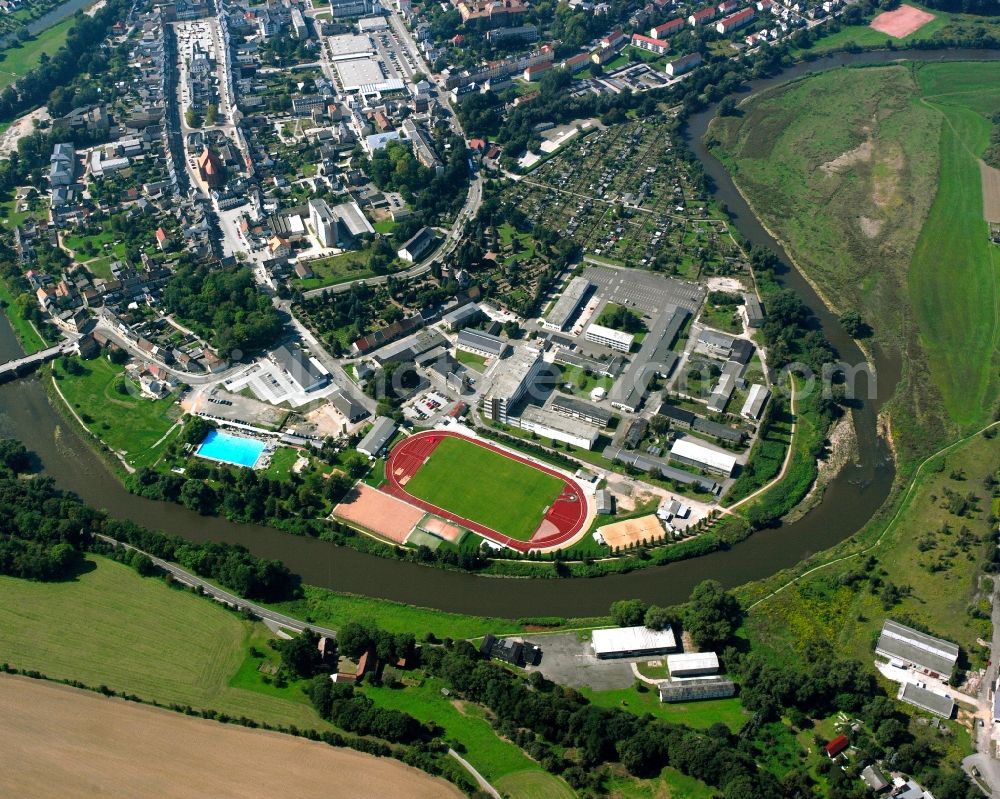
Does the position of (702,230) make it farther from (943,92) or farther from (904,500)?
(943,92)

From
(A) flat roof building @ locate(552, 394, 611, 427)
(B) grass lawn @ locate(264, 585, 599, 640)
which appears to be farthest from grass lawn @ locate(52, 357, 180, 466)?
(A) flat roof building @ locate(552, 394, 611, 427)

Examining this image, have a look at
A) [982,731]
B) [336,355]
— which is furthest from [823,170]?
[982,731]

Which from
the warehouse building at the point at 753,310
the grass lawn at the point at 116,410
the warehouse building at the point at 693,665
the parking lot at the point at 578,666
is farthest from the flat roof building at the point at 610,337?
the grass lawn at the point at 116,410

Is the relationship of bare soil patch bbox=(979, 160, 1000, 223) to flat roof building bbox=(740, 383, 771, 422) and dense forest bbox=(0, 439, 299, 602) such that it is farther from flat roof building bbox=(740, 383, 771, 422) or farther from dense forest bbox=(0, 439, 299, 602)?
dense forest bbox=(0, 439, 299, 602)

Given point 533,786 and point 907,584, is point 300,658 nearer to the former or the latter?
point 533,786

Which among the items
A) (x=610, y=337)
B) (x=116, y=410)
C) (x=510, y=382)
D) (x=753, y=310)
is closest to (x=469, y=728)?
(x=510, y=382)

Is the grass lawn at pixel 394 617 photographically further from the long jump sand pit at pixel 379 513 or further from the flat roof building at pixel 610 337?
the flat roof building at pixel 610 337
